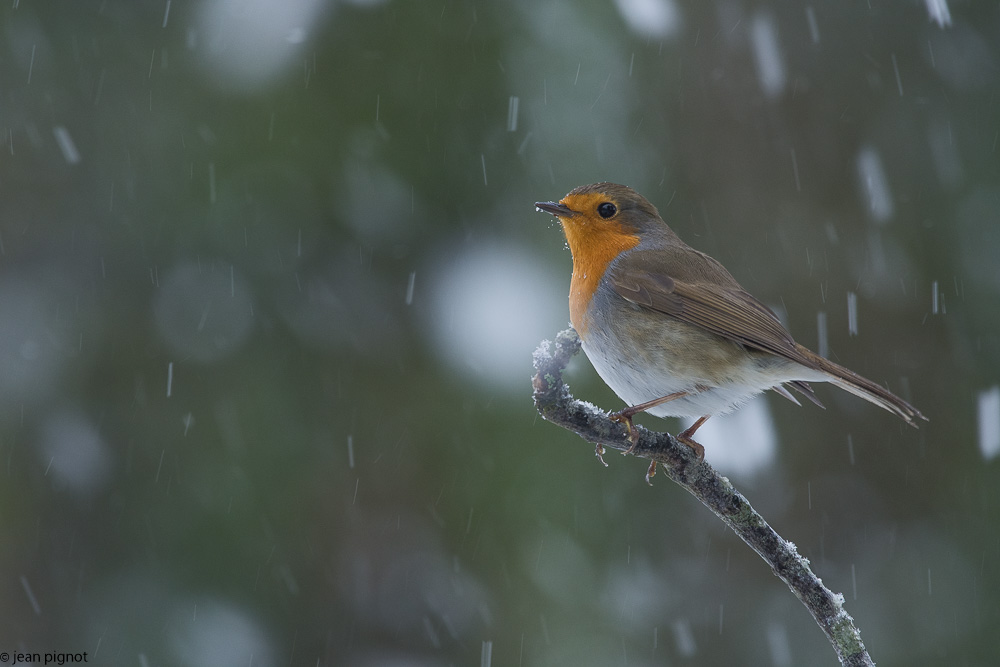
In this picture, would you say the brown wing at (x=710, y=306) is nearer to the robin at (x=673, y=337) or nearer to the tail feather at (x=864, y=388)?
the robin at (x=673, y=337)

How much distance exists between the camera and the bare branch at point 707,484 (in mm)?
1652

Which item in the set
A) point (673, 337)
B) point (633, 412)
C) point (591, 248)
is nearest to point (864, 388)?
point (633, 412)

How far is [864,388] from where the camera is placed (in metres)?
2.44

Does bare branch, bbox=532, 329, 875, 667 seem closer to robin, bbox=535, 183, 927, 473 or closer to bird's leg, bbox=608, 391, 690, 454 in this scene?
bird's leg, bbox=608, 391, 690, 454

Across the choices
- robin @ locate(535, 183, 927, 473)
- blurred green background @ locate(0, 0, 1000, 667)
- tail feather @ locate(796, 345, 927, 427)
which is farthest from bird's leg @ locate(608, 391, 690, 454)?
blurred green background @ locate(0, 0, 1000, 667)

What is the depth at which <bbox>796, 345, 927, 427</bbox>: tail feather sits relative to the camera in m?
2.20

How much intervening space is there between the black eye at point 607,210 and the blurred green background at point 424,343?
1000 millimetres

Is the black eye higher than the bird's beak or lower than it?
higher

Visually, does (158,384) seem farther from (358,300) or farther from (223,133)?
(223,133)

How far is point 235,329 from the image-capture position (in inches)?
166

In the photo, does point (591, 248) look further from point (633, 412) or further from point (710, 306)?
point (633, 412)

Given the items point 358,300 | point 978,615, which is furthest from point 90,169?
point 978,615

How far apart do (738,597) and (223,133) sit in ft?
11.7

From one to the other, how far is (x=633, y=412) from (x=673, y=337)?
645 mm
